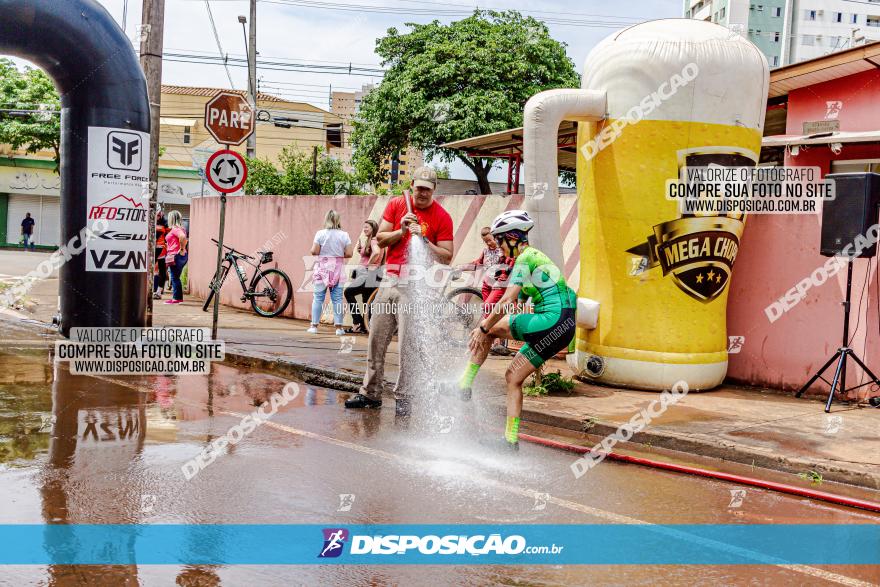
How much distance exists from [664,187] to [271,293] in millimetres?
8784

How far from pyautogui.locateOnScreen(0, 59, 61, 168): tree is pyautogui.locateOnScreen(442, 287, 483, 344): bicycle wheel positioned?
36282mm

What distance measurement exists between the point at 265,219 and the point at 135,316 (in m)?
5.43

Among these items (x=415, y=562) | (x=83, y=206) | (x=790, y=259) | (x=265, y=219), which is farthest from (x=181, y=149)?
(x=415, y=562)

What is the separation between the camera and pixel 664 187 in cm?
906

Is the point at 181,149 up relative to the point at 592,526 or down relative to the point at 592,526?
up

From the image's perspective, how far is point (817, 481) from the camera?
20.8ft

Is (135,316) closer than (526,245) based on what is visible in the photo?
No

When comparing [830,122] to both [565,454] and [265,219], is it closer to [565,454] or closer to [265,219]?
[565,454]

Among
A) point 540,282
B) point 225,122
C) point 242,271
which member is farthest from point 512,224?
point 242,271

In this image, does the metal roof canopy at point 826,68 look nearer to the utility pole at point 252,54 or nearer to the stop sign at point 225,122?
the stop sign at point 225,122

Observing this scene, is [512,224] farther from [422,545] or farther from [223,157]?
[223,157]

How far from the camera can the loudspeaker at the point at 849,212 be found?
27.6 ft

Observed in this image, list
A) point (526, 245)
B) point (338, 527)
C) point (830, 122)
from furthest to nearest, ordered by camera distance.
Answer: point (830, 122) < point (526, 245) < point (338, 527)

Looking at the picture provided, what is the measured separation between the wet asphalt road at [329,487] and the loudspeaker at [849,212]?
147 inches
